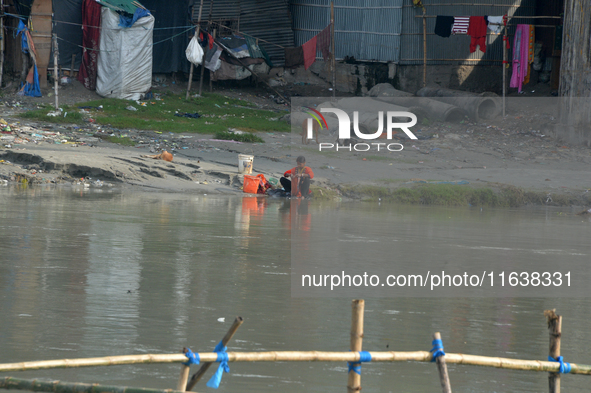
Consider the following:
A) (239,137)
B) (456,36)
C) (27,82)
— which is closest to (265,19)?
(456,36)

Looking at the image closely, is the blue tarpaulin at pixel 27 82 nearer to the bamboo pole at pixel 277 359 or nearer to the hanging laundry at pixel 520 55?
the hanging laundry at pixel 520 55

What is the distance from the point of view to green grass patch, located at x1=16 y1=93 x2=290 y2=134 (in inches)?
753

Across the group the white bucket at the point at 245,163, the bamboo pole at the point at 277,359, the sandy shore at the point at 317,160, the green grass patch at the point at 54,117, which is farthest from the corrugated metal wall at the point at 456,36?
the bamboo pole at the point at 277,359

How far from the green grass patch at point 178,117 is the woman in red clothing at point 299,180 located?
213 inches

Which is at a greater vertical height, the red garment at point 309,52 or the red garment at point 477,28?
the red garment at point 477,28

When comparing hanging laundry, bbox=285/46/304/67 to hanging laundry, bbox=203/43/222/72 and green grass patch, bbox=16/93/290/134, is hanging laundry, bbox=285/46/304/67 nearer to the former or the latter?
green grass patch, bbox=16/93/290/134

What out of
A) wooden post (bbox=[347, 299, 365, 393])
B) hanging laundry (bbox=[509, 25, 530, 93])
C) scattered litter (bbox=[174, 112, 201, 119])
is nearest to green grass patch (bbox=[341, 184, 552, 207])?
scattered litter (bbox=[174, 112, 201, 119])

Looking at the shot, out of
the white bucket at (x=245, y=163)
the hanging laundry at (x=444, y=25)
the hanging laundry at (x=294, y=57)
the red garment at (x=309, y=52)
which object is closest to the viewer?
the white bucket at (x=245, y=163)

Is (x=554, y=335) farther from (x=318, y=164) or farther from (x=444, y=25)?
(x=444, y=25)

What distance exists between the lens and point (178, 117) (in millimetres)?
20672

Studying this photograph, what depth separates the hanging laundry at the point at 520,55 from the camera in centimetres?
2203

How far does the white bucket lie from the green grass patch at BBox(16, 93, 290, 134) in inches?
166

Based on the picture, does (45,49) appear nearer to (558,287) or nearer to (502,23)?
(502,23)

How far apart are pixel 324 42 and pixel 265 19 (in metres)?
2.32
